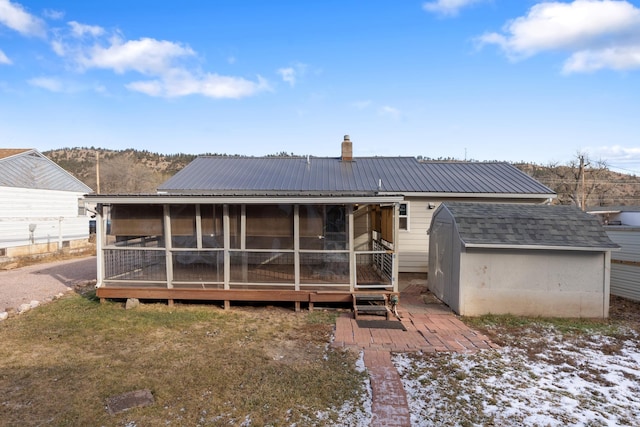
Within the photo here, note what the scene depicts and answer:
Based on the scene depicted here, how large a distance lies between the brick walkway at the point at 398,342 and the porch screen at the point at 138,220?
4.53 meters

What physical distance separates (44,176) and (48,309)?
48.6 ft

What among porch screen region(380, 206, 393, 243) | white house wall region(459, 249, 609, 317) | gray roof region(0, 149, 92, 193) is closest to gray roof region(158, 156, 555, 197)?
porch screen region(380, 206, 393, 243)

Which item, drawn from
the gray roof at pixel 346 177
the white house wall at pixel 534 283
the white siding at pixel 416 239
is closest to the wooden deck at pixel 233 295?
the white house wall at pixel 534 283

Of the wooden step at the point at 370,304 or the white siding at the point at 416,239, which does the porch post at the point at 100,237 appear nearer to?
the wooden step at the point at 370,304

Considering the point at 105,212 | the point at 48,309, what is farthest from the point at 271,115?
the point at 48,309

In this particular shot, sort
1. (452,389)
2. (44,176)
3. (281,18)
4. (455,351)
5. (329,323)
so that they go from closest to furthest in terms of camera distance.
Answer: (452,389)
(455,351)
(329,323)
(281,18)
(44,176)

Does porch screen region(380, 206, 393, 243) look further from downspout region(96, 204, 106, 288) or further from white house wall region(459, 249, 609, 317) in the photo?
downspout region(96, 204, 106, 288)

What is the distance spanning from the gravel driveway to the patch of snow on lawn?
8.92m

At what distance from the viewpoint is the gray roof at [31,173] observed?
16594 mm

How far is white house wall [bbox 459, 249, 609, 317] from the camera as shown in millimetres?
7145

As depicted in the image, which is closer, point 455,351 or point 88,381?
point 88,381

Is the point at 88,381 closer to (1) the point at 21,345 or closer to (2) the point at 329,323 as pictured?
(1) the point at 21,345

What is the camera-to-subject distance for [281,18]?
12.5 m

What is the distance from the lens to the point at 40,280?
428 inches
